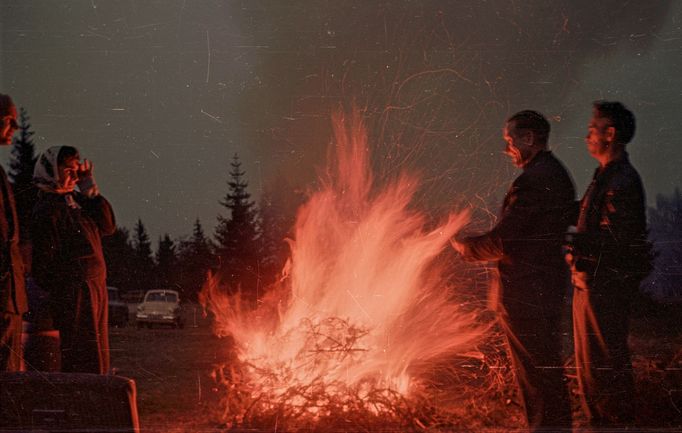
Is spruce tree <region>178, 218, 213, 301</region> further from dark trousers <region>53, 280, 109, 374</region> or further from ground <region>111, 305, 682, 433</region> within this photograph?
dark trousers <region>53, 280, 109, 374</region>

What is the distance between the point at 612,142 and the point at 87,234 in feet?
13.0

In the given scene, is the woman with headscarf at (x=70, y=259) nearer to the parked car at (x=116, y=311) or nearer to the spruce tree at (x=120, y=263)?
the parked car at (x=116, y=311)

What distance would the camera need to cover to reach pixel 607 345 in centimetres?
423

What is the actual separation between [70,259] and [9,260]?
2.05ft

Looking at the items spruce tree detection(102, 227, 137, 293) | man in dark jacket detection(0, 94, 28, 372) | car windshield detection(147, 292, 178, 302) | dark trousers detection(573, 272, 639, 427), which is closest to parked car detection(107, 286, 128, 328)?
car windshield detection(147, 292, 178, 302)

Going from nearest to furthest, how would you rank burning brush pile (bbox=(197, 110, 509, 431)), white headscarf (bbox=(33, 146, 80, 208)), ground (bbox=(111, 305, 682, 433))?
1. white headscarf (bbox=(33, 146, 80, 208))
2. burning brush pile (bbox=(197, 110, 509, 431))
3. ground (bbox=(111, 305, 682, 433))

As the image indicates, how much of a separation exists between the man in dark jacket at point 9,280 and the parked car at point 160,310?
15.9 meters

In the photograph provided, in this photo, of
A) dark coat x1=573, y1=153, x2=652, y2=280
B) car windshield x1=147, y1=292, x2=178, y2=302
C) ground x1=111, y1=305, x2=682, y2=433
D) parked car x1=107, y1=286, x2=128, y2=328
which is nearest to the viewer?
dark coat x1=573, y1=153, x2=652, y2=280

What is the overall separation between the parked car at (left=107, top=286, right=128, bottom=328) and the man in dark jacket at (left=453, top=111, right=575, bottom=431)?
59.9 feet

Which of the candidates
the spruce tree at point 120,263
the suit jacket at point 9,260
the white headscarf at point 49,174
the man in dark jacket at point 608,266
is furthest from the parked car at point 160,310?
the man in dark jacket at point 608,266

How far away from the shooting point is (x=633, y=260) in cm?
415

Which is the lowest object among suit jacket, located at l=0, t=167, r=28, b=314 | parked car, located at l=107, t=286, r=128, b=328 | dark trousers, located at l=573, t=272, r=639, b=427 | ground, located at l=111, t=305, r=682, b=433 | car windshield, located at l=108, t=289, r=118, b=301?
parked car, located at l=107, t=286, r=128, b=328

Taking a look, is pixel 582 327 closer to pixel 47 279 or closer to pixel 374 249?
pixel 374 249

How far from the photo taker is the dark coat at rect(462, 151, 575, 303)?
3.93 metres
